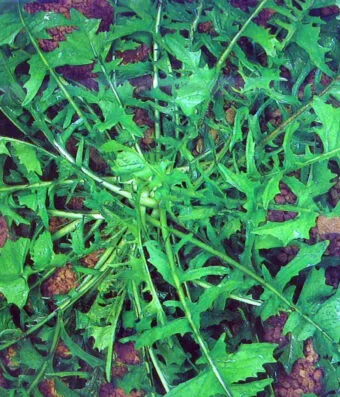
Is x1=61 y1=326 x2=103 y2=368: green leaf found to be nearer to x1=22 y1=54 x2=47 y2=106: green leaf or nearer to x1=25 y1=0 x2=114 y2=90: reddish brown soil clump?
x1=22 y1=54 x2=47 y2=106: green leaf

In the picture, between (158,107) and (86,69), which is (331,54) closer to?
(158,107)

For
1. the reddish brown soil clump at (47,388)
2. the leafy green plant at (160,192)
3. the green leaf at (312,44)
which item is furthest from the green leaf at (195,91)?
the reddish brown soil clump at (47,388)

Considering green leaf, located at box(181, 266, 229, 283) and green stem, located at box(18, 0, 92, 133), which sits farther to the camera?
green stem, located at box(18, 0, 92, 133)

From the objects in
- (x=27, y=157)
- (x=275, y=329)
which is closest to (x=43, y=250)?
(x=27, y=157)

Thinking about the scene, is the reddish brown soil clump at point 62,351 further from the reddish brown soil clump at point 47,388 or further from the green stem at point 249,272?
the green stem at point 249,272

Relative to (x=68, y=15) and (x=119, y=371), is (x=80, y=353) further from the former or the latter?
(x=68, y=15)

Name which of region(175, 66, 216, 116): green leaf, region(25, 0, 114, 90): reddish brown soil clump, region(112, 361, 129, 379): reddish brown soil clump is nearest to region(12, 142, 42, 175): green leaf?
region(25, 0, 114, 90): reddish brown soil clump

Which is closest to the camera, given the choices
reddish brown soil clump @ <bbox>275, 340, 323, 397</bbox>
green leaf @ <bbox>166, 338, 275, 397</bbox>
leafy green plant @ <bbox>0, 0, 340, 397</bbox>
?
green leaf @ <bbox>166, 338, 275, 397</bbox>
